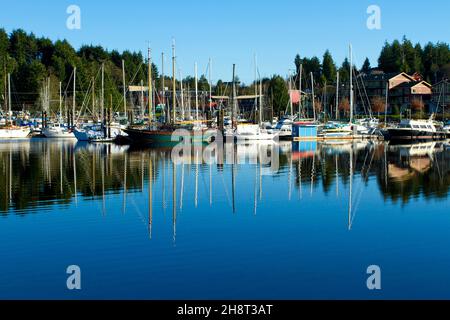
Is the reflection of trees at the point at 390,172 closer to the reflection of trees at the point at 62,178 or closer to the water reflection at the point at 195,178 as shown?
the water reflection at the point at 195,178

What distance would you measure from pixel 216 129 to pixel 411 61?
323 feet

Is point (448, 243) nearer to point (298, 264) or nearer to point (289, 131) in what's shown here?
point (298, 264)

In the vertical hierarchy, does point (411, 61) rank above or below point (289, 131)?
above

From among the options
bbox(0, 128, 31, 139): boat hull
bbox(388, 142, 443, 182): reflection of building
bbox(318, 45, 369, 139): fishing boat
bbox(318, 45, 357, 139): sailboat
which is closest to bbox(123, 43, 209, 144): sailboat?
bbox(318, 45, 357, 139): sailboat

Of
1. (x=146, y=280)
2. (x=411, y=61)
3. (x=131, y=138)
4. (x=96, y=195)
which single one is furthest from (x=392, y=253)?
(x=411, y=61)

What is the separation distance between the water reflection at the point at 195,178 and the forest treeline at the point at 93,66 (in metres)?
71.3

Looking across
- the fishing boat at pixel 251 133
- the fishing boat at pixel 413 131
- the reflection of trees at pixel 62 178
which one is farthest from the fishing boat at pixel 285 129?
the reflection of trees at pixel 62 178

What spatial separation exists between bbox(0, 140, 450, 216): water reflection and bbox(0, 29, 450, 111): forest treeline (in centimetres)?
7133

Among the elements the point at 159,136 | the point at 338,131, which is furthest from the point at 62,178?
the point at 338,131

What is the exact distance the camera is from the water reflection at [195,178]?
26109mm

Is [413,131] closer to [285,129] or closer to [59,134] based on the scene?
[285,129]

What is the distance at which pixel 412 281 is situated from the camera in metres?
13.5

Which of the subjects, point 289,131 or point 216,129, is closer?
point 216,129
